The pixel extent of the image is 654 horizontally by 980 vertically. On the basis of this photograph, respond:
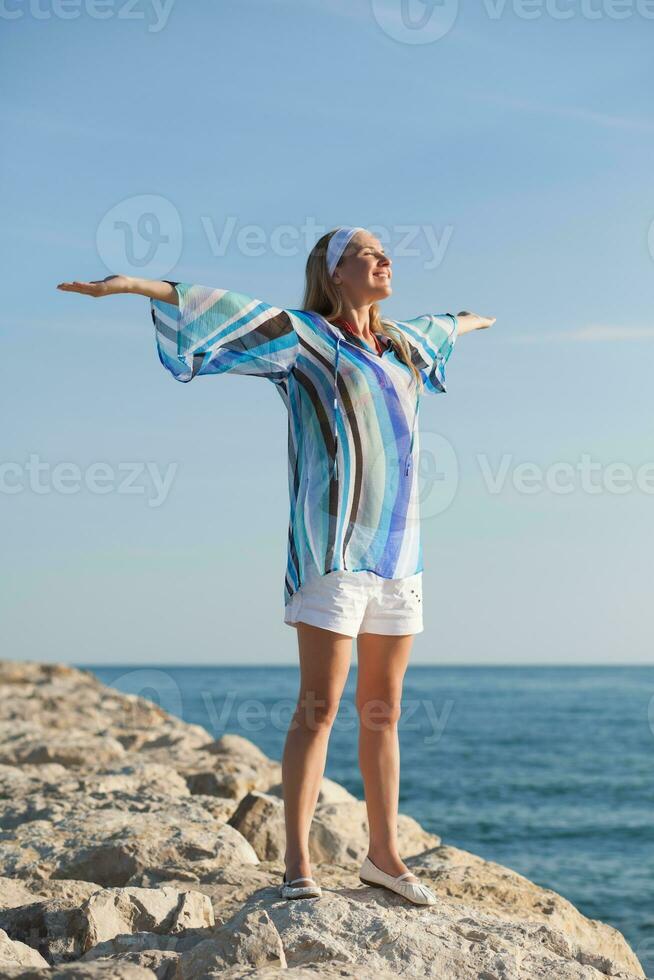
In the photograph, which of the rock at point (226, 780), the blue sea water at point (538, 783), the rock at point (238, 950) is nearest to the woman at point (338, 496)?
the rock at point (238, 950)

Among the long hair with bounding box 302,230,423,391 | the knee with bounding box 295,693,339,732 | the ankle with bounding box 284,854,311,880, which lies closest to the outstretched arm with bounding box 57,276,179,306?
the long hair with bounding box 302,230,423,391

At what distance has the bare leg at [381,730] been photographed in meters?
3.46

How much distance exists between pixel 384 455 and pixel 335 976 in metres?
1.49

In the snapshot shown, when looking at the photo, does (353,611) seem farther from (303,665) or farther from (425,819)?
(425,819)

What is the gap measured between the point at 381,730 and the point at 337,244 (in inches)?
60.1

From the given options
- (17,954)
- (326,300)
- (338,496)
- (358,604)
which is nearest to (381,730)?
(358,604)

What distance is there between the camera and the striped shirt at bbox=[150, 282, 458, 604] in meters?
3.32

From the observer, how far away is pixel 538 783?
21656mm

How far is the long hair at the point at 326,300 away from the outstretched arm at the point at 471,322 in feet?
1.51

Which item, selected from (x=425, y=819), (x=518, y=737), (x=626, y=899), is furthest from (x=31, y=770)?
(x=518, y=737)

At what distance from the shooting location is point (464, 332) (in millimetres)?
4137

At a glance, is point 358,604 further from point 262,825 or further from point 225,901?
point 262,825

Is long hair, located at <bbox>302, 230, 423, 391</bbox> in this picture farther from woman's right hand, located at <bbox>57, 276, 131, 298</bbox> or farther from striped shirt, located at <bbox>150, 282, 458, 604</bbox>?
woman's right hand, located at <bbox>57, 276, 131, 298</bbox>

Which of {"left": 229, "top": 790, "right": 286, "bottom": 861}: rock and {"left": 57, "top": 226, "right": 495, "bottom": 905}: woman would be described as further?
{"left": 229, "top": 790, "right": 286, "bottom": 861}: rock
